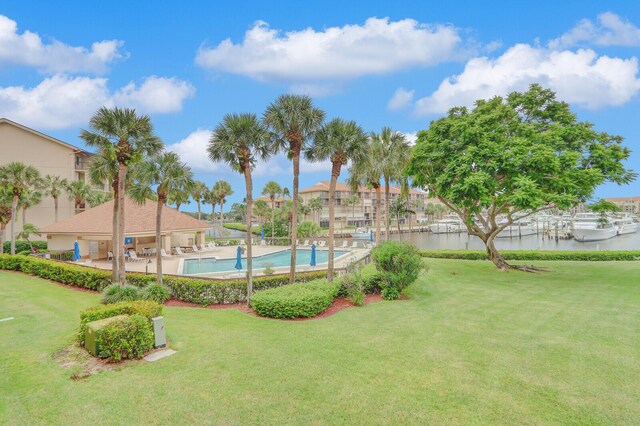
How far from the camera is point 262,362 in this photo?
797 cm

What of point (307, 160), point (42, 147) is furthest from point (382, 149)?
point (42, 147)

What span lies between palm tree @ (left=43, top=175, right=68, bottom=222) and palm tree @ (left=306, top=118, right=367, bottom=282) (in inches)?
1448

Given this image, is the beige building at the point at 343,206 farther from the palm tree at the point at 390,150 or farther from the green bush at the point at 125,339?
the green bush at the point at 125,339

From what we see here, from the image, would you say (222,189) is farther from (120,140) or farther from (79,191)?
(120,140)

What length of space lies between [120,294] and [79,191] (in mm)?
33444

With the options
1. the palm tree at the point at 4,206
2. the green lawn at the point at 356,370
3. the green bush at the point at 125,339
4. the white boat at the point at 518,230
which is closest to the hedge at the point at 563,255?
the green lawn at the point at 356,370

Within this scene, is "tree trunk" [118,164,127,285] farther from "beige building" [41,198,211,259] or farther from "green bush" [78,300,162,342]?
"beige building" [41,198,211,259]

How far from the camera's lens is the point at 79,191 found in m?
40.4

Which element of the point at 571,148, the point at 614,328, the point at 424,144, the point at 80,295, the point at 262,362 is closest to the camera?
the point at 262,362

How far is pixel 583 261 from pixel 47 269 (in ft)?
125

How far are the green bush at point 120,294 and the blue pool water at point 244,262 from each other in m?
8.84

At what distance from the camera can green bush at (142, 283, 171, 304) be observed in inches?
592

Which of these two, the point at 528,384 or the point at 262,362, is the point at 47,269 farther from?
the point at 528,384

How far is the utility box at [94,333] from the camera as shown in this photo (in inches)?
319
